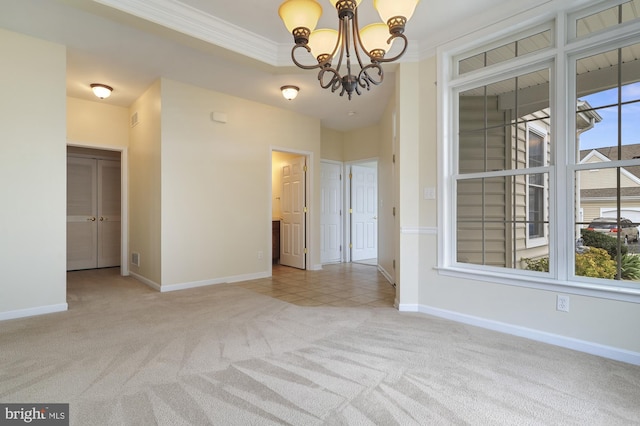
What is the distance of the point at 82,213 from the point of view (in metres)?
6.04

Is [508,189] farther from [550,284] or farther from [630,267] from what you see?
[630,267]

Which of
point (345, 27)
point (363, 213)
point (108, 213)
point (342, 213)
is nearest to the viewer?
point (345, 27)

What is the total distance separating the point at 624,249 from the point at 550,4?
1926 millimetres

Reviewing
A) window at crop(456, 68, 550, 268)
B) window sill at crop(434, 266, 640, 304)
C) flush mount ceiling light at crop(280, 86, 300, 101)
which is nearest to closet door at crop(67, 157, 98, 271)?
flush mount ceiling light at crop(280, 86, 300, 101)

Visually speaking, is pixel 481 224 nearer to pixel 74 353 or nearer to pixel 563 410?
pixel 563 410

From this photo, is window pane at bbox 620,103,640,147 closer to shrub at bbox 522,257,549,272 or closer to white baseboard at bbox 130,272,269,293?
shrub at bbox 522,257,549,272

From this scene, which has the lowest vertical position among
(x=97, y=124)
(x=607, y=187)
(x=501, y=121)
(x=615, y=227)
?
(x=615, y=227)

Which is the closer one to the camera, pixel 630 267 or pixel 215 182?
pixel 630 267

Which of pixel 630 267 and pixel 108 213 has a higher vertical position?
pixel 108 213

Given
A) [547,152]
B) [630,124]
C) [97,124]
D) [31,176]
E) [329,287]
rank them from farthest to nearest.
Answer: [97,124] < [329,287] < [31,176] < [547,152] < [630,124]

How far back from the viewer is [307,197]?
5.88 metres

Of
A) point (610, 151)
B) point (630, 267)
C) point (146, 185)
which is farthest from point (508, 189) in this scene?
point (146, 185)

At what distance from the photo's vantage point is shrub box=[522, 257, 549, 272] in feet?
8.66

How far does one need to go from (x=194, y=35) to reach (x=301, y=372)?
297 centimetres
